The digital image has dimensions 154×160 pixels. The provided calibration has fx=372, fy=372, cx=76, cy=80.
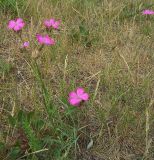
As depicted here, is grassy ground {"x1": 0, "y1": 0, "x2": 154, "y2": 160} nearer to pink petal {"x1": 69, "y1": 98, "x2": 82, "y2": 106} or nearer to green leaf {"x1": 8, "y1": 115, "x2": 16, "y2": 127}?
green leaf {"x1": 8, "y1": 115, "x2": 16, "y2": 127}

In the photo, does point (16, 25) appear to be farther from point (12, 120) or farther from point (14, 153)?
point (14, 153)

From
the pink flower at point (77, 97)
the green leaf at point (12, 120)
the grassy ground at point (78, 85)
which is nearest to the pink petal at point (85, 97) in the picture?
the pink flower at point (77, 97)

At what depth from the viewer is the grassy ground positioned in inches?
59.2

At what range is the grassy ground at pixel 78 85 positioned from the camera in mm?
1505

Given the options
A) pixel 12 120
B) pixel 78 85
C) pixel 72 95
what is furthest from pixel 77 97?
pixel 78 85

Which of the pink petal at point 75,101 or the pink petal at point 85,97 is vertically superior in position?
the pink petal at point 85,97

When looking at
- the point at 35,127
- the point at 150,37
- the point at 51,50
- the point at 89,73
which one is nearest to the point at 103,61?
the point at 89,73

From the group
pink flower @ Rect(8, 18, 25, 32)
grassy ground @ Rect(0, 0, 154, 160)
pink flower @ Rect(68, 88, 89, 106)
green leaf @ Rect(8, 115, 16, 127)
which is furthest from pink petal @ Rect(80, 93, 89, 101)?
pink flower @ Rect(8, 18, 25, 32)

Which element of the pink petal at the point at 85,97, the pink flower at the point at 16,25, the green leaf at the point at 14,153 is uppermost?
the pink flower at the point at 16,25

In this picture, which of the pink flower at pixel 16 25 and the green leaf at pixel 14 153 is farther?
the pink flower at pixel 16 25

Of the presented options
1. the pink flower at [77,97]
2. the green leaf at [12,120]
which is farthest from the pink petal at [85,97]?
the green leaf at [12,120]

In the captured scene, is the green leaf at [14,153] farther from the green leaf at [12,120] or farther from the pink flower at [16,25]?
the pink flower at [16,25]

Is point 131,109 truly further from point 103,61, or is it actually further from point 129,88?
point 103,61

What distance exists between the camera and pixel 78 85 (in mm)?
1907
